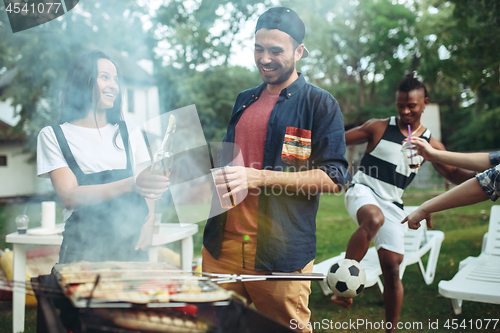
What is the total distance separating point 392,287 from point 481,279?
1.12m

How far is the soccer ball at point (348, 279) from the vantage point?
2.39m

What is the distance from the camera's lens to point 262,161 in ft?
6.31

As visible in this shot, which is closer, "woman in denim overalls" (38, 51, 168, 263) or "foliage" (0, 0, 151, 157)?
"woman in denim overalls" (38, 51, 168, 263)

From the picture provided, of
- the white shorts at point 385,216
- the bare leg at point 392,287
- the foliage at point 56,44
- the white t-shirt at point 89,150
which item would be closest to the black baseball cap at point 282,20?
the white t-shirt at point 89,150

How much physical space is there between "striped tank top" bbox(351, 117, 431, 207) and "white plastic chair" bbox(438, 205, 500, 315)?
0.88 metres

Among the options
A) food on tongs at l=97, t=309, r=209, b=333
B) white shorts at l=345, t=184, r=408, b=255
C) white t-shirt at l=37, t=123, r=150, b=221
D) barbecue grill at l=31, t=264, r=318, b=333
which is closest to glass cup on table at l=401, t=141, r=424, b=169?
white shorts at l=345, t=184, r=408, b=255

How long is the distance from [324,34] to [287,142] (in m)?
18.3

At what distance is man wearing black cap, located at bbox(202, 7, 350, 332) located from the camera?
1785mm

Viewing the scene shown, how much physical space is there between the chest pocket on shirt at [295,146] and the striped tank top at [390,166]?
173 centimetres

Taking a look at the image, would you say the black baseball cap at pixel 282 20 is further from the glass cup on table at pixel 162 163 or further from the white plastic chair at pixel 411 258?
the white plastic chair at pixel 411 258

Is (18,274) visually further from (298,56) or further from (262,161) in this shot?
(298,56)

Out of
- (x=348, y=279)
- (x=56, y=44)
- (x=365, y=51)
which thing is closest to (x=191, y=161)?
(x=348, y=279)

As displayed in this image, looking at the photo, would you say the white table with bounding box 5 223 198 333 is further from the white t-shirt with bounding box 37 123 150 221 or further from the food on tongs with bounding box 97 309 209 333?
the food on tongs with bounding box 97 309 209 333

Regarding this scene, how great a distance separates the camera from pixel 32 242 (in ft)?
11.2
